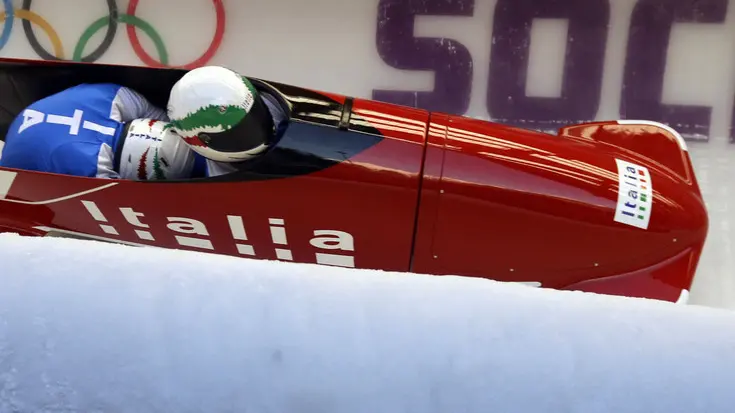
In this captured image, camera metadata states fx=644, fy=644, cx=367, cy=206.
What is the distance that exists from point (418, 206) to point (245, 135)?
0.50 meters

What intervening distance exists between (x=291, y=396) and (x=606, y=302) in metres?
0.32

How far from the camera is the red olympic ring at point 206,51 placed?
274cm

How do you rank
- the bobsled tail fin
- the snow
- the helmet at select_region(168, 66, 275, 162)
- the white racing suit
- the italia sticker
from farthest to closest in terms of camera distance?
the bobsled tail fin, the white racing suit, the italia sticker, the helmet at select_region(168, 66, 275, 162), the snow

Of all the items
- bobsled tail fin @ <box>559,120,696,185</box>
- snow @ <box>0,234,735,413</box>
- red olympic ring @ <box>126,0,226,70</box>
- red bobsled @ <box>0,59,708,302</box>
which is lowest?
red bobsled @ <box>0,59,708,302</box>

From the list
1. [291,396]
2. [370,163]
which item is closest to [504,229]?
[370,163]

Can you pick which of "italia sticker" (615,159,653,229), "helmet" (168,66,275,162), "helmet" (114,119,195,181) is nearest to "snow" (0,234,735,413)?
"helmet" (168,66,275,162)

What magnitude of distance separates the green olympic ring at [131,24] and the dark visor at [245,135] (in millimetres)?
1251

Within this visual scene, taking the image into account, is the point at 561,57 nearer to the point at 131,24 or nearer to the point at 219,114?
the point at 219,114

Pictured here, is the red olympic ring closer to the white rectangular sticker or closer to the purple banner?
the purple banner

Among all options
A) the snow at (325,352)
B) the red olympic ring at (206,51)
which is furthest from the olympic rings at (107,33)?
the snow at (325,352)

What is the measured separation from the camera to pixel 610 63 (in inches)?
99.8

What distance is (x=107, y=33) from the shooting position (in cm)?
281

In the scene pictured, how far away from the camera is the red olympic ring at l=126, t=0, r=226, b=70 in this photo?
8.98 feet

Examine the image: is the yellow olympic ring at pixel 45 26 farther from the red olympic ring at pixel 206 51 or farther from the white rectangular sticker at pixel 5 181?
the white rectangular sticker at pixel 5 181
